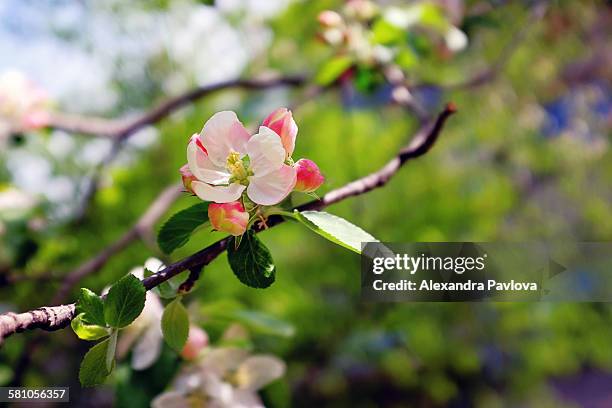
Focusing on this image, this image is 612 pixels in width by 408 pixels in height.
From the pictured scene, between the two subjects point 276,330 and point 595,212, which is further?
point 595,212

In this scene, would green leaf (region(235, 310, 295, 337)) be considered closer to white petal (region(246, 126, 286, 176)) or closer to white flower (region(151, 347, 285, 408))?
white flower (region(151, 347, 285, 408))

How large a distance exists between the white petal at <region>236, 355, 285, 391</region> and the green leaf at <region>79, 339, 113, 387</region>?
0.96 feet

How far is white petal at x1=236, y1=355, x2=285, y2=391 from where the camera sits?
725mm

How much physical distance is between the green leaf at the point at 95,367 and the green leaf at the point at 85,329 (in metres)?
0.01

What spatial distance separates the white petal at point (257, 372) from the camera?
0.73 m

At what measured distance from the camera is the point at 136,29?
201cm

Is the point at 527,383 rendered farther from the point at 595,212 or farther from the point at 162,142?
the point at 162,142

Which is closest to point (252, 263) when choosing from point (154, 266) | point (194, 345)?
point (154, 266)

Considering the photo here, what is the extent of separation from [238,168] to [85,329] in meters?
0.15

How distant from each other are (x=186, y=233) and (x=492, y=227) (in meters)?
1.57

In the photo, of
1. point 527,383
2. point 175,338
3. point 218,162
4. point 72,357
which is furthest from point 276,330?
point 527,383

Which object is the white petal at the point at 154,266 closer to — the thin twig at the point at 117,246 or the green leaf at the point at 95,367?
the green leaf at the point at 95,367

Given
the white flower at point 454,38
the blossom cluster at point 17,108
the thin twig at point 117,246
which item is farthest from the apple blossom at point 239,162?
the blossom cluster at point 17,108

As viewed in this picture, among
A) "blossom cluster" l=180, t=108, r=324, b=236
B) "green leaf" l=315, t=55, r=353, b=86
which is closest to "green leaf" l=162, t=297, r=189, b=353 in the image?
"blossom cluster" l=180, t=108, r=324, b=236
